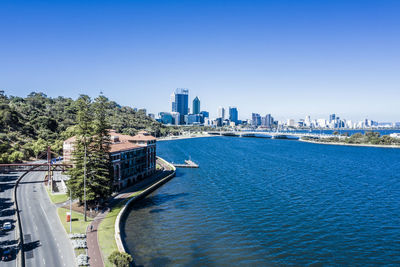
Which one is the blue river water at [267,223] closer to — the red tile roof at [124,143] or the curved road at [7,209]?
the red tile roof at [124,143]

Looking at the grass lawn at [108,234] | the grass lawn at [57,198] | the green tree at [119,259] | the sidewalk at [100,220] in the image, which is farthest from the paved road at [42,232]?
the green tree at [119,259]

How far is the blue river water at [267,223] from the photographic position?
40562mm

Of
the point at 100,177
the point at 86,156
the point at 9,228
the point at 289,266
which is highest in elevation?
the point at 86,156

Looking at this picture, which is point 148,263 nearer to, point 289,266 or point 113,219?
point 113,219

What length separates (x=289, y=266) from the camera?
124ft

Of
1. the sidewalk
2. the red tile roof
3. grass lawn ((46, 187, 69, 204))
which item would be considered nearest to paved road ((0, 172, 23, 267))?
grass lawn ((46, 187, 69, 204))

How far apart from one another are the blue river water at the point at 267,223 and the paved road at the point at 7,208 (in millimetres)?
16110

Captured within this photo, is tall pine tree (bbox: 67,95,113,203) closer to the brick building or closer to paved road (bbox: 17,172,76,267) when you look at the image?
paved road (bbox: 17,172,76,267)

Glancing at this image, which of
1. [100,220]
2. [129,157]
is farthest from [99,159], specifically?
[129,157]

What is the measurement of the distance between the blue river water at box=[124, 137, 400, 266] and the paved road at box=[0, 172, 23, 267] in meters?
16.1

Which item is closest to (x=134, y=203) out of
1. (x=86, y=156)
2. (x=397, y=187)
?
(x=86, y=156)

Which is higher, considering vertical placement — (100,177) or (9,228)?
(100,177)

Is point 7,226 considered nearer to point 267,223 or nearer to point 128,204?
point 128,204

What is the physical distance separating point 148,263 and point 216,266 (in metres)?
9.38
